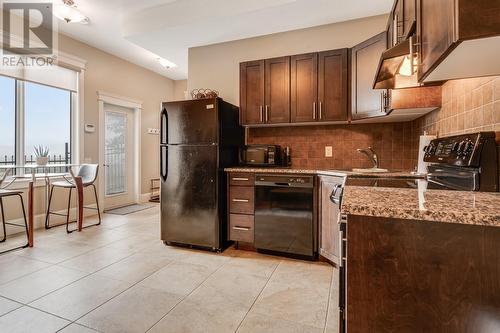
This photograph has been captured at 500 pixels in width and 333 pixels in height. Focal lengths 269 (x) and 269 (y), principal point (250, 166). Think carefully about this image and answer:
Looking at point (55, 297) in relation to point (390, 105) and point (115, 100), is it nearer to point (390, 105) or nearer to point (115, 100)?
point (390, 105)

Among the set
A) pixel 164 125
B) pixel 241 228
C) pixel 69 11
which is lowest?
pixel 241 228

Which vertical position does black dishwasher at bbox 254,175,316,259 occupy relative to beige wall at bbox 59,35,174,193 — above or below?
below

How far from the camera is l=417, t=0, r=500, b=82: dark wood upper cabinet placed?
754mm

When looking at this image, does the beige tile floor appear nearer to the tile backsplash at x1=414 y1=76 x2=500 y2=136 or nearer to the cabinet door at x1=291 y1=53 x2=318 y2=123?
the tile backsplash at x1=414 y1=76 x2=500 y2=136

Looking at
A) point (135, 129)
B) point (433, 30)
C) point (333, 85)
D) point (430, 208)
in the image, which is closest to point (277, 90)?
point (333, 85)

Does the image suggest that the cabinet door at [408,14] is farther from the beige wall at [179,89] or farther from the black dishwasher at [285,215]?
the beige wall at [179,89]

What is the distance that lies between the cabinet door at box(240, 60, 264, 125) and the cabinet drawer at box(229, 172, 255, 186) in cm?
69

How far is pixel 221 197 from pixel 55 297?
5.29 ft

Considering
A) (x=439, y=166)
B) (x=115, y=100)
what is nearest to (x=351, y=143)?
(x=439, y=166)

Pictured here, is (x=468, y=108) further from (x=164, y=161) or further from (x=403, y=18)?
(x=164, y=161)

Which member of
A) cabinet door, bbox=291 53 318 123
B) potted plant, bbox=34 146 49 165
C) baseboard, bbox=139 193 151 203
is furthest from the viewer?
baseboard, bbox=139 193 151 203

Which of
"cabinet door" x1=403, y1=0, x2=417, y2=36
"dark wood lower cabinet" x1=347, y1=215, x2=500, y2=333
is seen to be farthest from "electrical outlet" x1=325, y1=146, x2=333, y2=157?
"dark wood lower cabinet" x1=347, y1=215, x2=500, y2=333

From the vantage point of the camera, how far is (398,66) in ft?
5.39

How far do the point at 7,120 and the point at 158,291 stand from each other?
125 inches
